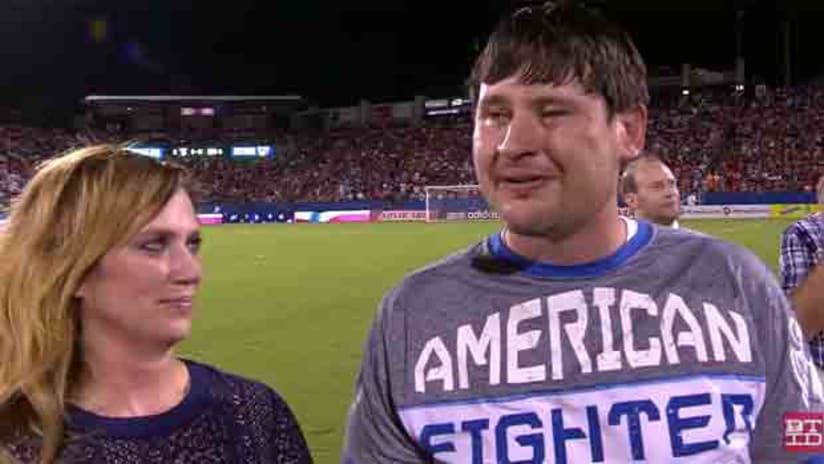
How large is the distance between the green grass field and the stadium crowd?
14.0 m

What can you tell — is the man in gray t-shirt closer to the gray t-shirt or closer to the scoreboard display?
the gray t-shirt

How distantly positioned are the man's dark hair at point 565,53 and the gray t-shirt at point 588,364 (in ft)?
1.08

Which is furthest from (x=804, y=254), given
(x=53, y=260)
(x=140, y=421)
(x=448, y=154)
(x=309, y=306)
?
(x=448, y=154)

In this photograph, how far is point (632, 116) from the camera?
1929 millimetres

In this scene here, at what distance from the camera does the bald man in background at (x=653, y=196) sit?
651 cm

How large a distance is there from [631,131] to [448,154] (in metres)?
53.5

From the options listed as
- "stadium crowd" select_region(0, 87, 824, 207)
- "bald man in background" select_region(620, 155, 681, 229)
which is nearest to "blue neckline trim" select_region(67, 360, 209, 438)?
"bald man in background" select_region(620, 155, 681, 229)

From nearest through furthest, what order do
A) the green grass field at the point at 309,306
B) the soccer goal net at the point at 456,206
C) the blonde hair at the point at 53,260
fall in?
the blonde hair at the point at 53,260, the green grass field at the point at 309,306, the soccer goal net at the point at 456,206

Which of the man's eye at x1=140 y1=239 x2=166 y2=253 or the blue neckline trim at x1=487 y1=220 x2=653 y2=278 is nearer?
the blue neckline trim at x1=487 y1=220 x2=653 y2=278

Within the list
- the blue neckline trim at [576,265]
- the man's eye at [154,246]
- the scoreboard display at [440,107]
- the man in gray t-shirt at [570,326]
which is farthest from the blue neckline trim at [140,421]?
the scoreboard display at [440,107]

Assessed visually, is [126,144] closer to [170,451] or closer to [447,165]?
[170,451]

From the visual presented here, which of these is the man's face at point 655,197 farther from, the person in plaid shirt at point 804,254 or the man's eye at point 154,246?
the man's eye at point 154,246

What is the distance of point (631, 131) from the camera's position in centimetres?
194

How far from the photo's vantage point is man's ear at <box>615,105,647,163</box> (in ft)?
6.26
